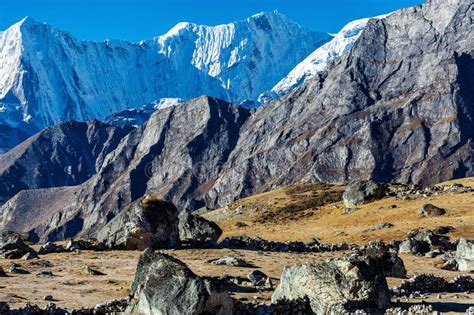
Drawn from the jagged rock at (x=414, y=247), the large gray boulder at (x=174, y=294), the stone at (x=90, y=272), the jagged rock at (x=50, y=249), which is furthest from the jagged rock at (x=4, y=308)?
the jagged rock at (x=414, y=247)

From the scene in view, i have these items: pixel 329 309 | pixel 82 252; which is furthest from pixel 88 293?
pixel 82 252

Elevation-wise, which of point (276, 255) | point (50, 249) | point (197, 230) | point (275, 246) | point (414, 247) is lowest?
point (414, 247)

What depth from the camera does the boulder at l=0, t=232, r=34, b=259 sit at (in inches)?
2169

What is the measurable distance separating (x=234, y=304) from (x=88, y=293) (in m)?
11.6

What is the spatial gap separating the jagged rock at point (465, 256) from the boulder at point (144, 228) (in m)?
26.5

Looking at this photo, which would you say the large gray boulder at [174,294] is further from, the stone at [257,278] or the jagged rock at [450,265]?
the jagged rock at [450,265]

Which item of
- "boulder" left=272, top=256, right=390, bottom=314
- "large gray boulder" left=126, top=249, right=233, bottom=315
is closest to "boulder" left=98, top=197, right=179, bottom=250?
"boulder" left=272, top=256, right=390, bottom=314

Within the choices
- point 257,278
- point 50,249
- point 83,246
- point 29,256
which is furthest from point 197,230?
point 257,278

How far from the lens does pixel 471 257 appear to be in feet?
172

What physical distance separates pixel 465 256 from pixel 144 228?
1143 inches

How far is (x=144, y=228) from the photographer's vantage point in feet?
200

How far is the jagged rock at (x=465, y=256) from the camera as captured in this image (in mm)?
52344

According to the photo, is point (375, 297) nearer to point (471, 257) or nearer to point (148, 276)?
point (148, 276)

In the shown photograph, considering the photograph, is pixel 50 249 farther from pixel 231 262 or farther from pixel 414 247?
pixel 414 247
